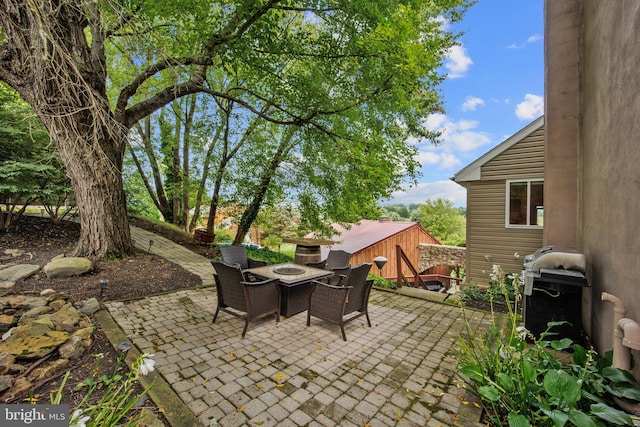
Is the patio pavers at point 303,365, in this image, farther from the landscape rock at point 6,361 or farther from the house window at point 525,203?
the house window at point 525,203

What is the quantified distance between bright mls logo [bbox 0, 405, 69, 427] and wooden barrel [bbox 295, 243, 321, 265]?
215 inches

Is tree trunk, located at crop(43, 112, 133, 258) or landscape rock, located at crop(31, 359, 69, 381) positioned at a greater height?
tree trunk, located at crop(43, 112, 133, 258)

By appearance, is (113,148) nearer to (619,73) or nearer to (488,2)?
(619,73)

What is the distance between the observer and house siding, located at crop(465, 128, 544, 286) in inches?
269

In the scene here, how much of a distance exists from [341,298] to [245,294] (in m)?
1.21

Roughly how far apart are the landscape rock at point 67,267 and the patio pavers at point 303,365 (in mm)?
1419

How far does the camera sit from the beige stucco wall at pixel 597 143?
7.32 ft

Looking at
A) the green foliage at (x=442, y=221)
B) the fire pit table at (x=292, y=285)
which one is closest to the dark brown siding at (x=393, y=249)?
the green foliage at (x=442, y=221)

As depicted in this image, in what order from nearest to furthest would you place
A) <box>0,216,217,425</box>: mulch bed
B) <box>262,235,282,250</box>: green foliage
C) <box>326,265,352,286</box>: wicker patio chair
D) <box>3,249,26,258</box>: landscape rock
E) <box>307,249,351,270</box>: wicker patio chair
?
<box>0,216,217,425</box>: mulch bed → <box>326,265,352,286</box>: wicker patio chair → <box>307,249,351,270</box>: wicker patio chair → <box>3,249,26,258</box>: landscape rock → <box>262,235,282,250</box>: green foliage

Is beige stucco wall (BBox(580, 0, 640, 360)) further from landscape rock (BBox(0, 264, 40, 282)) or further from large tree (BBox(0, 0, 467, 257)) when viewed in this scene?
landscape rock (BBox(0, 264, 40, 282))

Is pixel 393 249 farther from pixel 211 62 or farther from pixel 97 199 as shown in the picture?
pixel 97 199

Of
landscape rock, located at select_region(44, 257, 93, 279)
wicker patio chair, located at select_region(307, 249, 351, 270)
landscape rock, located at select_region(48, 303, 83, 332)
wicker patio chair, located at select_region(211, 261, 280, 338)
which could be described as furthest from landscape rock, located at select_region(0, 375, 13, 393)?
wicker patio chair, located at select_region(307, 249, 351, 270)

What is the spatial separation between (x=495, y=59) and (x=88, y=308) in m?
14.5

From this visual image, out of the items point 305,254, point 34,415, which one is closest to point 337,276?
point 305,254
